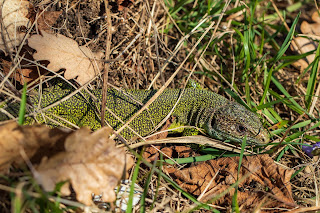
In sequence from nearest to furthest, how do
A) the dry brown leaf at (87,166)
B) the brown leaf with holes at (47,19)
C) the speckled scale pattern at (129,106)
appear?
the dry brown leaf at (87,166)
the speckled scale pattern at (129,106)
the brown leaf with holes at (47,19)

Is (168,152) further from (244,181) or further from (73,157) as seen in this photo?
(73,157)

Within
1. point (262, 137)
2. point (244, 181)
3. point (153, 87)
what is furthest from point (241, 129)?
point (153, 87)

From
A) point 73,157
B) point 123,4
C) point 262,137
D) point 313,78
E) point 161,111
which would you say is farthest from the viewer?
point 123,4

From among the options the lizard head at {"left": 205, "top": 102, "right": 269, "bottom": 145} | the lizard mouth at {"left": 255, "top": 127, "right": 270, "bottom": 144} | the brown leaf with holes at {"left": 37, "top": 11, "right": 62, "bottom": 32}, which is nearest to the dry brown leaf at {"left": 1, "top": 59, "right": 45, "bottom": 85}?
the brown leaf with holes at {"left": 37, "top": 11, "right": 62, "bottom": 32}

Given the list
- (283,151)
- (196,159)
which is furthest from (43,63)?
(283,151)

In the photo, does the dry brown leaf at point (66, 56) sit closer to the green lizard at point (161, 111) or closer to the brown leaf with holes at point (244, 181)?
the green lizard at point (161, 111)

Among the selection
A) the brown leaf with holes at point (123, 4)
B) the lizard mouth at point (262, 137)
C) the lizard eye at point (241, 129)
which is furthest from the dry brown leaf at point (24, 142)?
the brown leaf with holes at point (123, 4)
